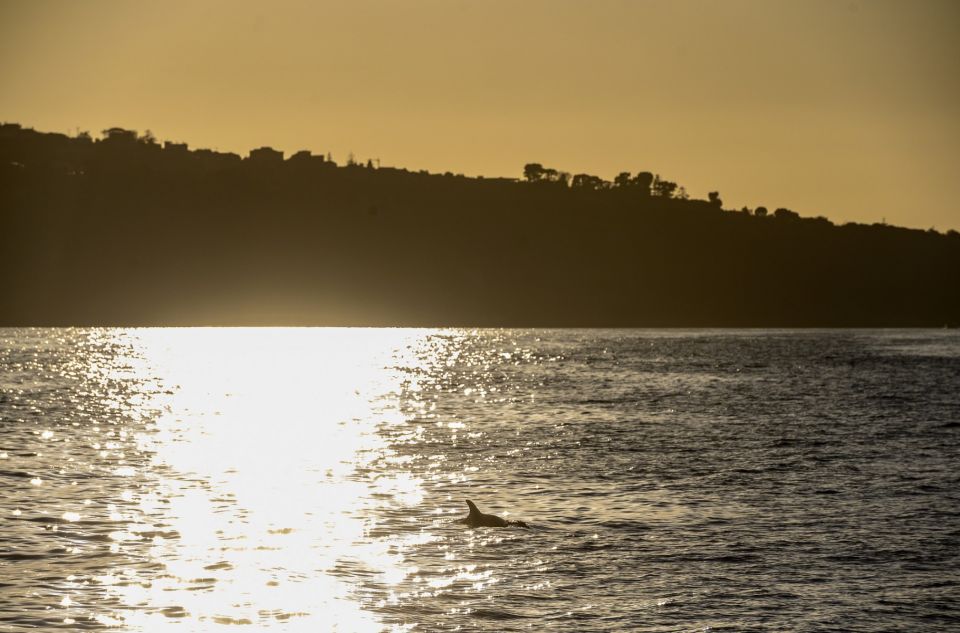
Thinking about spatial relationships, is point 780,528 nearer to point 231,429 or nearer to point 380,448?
point 380,448

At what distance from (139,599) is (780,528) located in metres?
20.6

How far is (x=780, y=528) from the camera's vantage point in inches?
1619

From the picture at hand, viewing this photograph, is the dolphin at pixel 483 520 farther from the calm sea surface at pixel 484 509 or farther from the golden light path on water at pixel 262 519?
the golden light path on water at pixel 262 519

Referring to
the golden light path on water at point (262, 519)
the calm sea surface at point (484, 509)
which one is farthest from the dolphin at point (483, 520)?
the golden light path on water at point (262, 519)

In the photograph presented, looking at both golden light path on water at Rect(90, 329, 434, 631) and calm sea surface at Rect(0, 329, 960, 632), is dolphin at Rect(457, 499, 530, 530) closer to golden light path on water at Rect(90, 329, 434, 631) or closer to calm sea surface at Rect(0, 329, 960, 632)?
calm sea surface at Rect(0, 329, 960, 632)

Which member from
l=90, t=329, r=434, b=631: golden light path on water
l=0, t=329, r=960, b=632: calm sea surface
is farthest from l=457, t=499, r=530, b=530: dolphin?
l=90, t=329, r=434, b=631: golden light path on water

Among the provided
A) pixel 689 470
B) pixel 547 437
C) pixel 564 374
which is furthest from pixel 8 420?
pixel 564 374

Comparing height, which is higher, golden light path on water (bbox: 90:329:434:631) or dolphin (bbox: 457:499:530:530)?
dolphin (bbox: 457:499:530:530)

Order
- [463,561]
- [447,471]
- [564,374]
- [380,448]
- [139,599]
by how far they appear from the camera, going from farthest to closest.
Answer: [564,374]
[380,448]
[447,471]
[463,561]
[139,599]

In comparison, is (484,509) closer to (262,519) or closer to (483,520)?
(483,520)

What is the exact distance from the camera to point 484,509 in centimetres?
4356

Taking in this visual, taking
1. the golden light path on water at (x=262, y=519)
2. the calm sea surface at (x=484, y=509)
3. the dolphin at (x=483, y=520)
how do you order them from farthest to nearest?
the dolphin at (x=483, y=520), the calm sea surface at (x=484, y=509), the golden light path on water at (x=262, y=519)

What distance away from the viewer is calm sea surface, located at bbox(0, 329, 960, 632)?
96.9 ft

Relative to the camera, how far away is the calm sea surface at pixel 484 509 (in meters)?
29.5
